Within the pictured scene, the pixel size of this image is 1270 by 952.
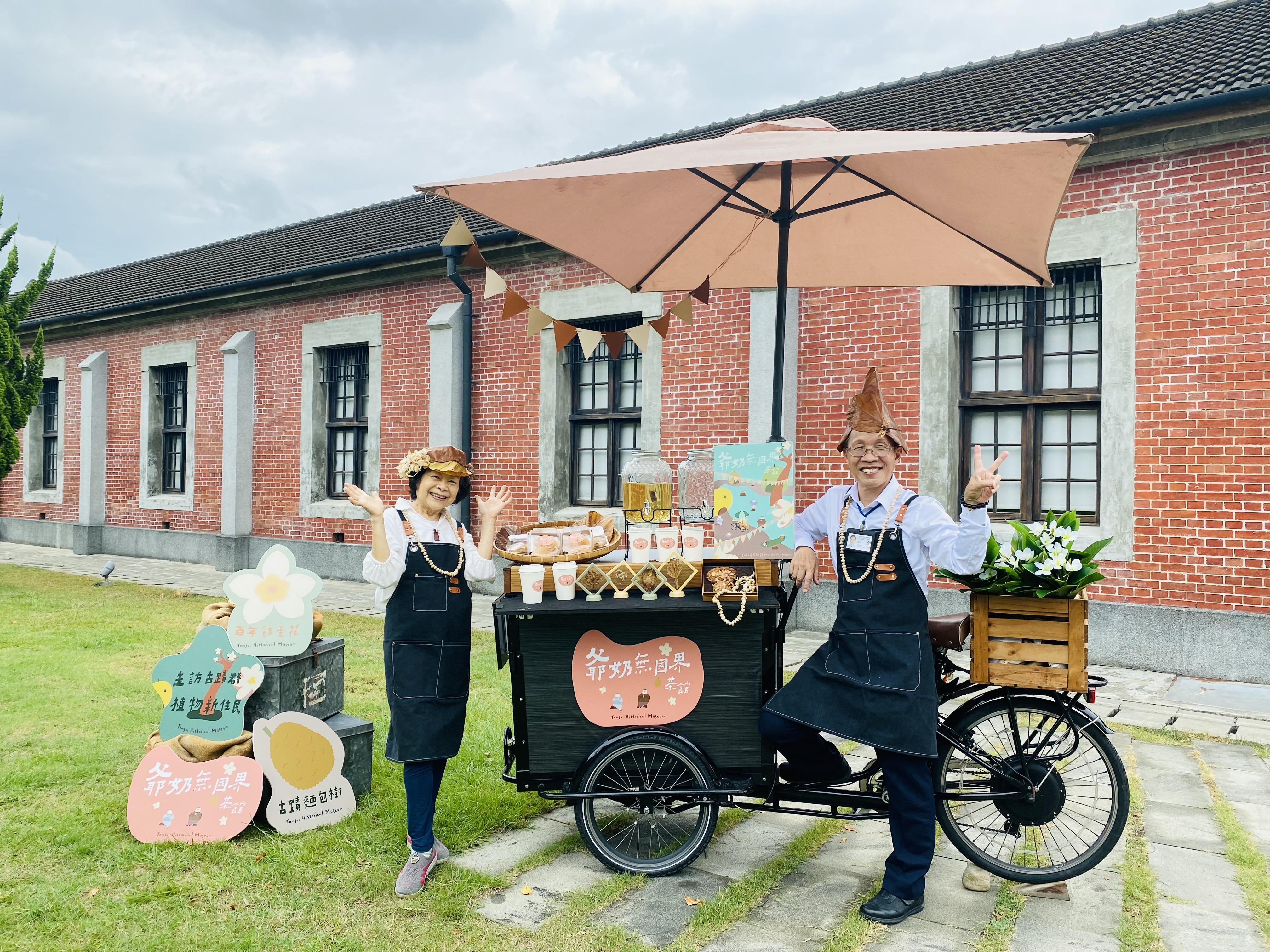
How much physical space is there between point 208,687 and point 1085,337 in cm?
722

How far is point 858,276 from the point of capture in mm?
4227

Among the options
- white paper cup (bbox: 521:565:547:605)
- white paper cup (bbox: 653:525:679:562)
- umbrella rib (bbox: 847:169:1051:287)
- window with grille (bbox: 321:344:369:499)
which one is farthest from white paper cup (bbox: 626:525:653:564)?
window with grille (bbox: 321:344:369:499)

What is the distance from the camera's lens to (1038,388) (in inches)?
305

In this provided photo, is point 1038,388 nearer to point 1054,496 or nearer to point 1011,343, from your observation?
point 1011,343

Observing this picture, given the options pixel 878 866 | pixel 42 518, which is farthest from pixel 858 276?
pixel 42 518

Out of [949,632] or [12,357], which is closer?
[949,632]

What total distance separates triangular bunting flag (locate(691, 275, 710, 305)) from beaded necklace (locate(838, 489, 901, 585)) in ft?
4.37

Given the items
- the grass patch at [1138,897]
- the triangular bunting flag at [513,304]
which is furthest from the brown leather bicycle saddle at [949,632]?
the triangular bunting flag at [513,304]

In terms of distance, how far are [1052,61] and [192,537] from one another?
14068mm

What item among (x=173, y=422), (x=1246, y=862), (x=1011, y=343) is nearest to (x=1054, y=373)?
(x=1011, y=343)

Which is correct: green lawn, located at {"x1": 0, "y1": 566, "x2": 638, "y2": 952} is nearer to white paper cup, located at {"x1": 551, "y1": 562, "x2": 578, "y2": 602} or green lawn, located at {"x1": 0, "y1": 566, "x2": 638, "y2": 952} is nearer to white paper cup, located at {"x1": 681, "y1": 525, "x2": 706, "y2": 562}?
white paper cup, located at {"x1": 551, "y1": 562, "x2": 578, "y2": 602}

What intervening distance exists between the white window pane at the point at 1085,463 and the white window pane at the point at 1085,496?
0.06m

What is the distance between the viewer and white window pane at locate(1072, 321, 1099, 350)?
7.52 m

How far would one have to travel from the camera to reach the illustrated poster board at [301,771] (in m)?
3.72
